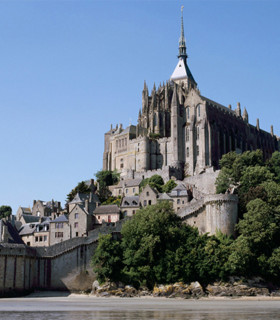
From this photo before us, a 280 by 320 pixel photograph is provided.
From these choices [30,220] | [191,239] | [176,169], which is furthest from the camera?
[176,169]

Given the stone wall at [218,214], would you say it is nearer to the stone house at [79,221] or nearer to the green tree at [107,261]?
the green tree at [107,261]

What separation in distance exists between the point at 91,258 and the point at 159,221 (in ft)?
31.8

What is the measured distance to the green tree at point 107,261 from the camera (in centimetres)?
6369

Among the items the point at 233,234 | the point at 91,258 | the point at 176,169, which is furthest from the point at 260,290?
the point at 176,169

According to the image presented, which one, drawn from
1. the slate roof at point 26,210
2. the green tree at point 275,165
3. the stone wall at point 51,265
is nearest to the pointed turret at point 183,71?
the green tree at point 275,165

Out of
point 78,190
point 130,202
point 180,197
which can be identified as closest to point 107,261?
→ point 130,202

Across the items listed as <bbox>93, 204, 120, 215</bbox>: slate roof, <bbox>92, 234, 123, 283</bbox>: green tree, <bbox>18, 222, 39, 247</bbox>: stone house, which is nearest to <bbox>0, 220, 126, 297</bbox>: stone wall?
<bbox>92, 234, 123, 283</bbox>: green tree

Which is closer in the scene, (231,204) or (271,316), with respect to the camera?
(271,316)

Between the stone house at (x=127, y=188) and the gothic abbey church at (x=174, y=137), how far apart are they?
3.76 metres

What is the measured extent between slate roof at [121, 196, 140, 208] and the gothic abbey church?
500 inches

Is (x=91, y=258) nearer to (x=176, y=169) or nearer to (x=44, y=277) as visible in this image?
(x=44, y=277)

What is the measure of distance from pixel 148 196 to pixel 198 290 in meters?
23.3

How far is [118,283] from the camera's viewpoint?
2502 inches

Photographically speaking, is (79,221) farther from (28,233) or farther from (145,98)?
(145,98)
